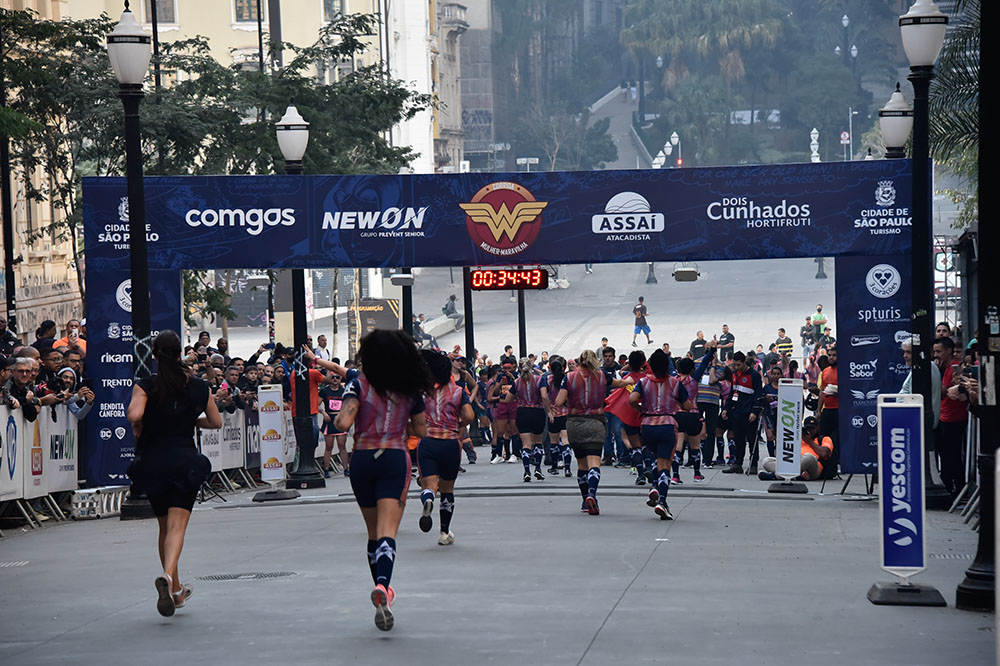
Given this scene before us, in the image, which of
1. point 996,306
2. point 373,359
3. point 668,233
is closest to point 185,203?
point 668,233

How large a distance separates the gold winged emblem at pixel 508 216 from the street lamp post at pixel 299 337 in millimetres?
2415

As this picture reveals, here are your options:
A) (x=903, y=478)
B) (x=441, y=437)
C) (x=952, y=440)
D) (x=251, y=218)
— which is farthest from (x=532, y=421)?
(x=903, y=478)

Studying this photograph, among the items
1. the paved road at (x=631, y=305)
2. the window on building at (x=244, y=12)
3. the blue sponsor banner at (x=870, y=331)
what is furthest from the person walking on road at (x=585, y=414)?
the window on building at (x=244, y=12)

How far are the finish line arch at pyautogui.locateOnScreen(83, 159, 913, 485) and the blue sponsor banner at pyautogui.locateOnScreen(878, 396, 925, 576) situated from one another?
8.39 m

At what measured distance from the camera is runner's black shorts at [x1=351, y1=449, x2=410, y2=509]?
31.5ft

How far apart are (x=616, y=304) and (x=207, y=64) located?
4249cm

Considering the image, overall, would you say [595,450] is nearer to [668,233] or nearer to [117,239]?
[668,233]

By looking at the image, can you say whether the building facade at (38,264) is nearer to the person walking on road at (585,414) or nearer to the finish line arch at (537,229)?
the finish line arch at (537,229)

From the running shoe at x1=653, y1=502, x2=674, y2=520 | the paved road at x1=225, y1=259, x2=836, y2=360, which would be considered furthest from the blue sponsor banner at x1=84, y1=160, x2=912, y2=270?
the paved road at x1=225, y1=259, x2=836, y2=360

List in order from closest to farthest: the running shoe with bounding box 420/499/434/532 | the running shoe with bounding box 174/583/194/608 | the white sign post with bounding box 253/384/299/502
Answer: the running shoe with bounding box 174/583/194/608 < the running shoe with bounding box 420/499/434/532 < the white sign post with bounding box 253/384/299/502

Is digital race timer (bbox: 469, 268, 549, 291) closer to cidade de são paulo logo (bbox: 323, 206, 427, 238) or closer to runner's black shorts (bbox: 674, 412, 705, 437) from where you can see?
cidade de são paulo logo (bbox: 323, 206, 427, 238)

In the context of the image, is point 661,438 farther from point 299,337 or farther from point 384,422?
point 384,422

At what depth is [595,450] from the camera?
16.5m

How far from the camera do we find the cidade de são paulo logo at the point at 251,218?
1883 cm
